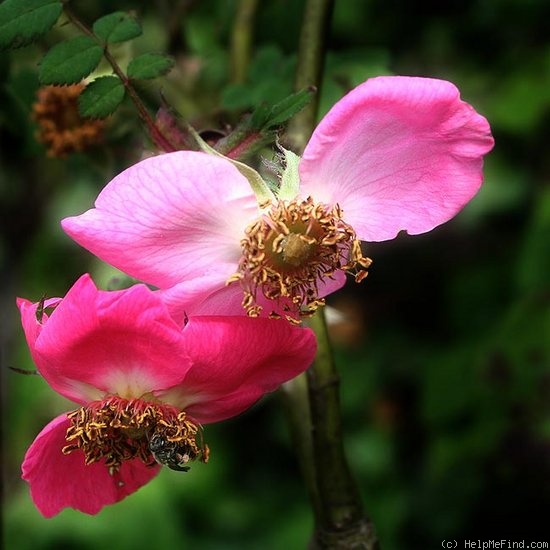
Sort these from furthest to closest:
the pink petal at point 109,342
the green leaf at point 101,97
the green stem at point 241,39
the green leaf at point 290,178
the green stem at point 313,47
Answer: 1. the green stem at point 241,39
2. the green stem at point 313,47
3. the green leaf at point 101,97
4. the green leaf at point 290,178
5. the pink petal at point 109,342

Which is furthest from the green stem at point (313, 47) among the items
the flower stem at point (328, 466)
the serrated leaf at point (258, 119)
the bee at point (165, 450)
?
the bee at point (165, 450)

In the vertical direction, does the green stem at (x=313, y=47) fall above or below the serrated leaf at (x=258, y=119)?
below

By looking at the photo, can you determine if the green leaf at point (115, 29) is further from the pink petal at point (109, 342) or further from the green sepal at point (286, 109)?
the pink petal at point (109, 342)

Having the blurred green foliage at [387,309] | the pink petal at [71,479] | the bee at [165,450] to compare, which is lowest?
the blurred green foliage at [387,309]

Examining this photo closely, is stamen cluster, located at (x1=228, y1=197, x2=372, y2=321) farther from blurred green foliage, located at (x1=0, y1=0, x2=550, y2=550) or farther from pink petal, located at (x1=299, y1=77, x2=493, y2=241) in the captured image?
blurred green foliage, located at (x1=0, y1=0, x2=550, y2=550)

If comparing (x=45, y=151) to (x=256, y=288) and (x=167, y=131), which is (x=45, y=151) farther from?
(x=256, y=288)

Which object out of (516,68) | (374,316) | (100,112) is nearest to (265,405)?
(374,316)

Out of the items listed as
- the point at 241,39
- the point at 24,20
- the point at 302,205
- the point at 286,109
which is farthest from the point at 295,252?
the point at 241,39
